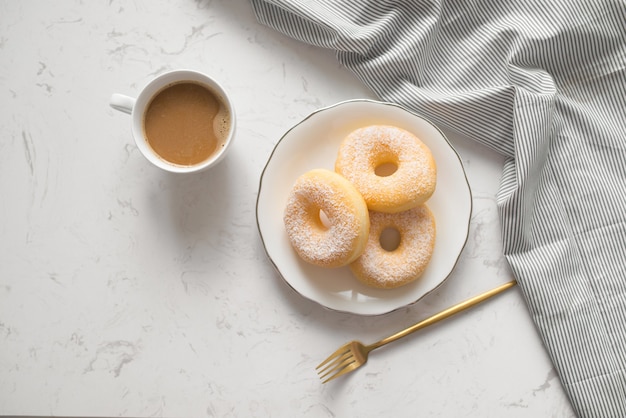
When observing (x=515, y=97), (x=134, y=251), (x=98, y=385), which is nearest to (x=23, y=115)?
(x=134, y=251)

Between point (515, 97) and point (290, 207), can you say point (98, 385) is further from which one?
point (515, 97)

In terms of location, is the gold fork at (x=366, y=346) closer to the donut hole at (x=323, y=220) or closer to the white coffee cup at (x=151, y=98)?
the donut hole at (x=323, y=220)

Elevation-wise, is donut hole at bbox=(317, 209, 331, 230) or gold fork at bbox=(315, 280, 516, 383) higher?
donut hole at bbox=(317, 209, 331, 230)

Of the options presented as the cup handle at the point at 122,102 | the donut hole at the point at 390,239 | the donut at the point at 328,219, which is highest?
the cup handle at the point at 122,102

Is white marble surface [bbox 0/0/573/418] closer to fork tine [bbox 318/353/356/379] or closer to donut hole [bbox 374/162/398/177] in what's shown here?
fork tine [bbox 318/353/356/379]

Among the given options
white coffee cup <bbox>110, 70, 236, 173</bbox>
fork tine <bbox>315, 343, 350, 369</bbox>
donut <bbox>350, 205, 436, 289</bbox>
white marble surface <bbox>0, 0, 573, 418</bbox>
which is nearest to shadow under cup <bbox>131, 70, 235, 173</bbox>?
white coffee cup <bbox>110, 70, 236, 173</bbox>

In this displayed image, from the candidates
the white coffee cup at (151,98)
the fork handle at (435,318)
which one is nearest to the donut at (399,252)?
the fork handle at (435,318)
